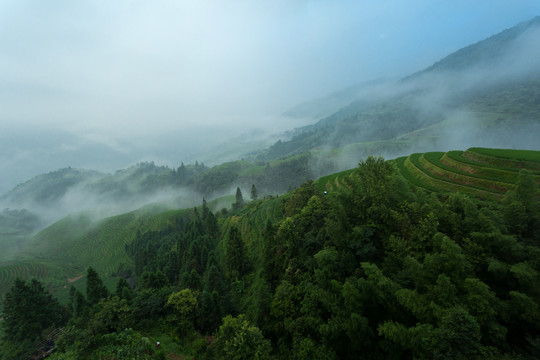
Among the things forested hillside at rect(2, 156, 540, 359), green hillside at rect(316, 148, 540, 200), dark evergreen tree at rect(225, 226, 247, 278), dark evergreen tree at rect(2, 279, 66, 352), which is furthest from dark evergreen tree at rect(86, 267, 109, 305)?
green hillside at rect(316, 148, 540, 200)

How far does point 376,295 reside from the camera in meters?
19.2

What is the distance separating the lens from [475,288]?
50.3 ft

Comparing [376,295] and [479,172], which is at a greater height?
[479,172]

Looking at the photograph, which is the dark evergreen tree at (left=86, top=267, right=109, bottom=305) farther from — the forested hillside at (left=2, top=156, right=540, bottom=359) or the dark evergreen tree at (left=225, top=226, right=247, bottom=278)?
the dark evergreen tree at (left=225, top=226, right=247, bottom=278)

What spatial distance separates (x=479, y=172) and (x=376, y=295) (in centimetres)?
3743

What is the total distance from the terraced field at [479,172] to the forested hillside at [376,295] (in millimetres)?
6960

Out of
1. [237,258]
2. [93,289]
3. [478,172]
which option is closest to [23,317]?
[93,289]

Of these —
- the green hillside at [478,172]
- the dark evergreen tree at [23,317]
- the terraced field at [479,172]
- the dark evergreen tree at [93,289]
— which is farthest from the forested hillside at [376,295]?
the dark evergreen tree at [23,317]

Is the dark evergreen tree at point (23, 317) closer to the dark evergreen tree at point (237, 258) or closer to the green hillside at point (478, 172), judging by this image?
the dark evergreen tree at point (237, 258)

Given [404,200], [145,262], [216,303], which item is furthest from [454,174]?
[145,262]

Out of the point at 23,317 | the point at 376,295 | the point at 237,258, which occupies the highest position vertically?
the point at 376,295

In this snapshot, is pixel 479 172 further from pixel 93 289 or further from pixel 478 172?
pixel 93 289

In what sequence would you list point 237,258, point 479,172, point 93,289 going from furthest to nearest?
point 237,258 → point 93,289 → point 479,172

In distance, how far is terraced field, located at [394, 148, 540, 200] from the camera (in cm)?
3450
